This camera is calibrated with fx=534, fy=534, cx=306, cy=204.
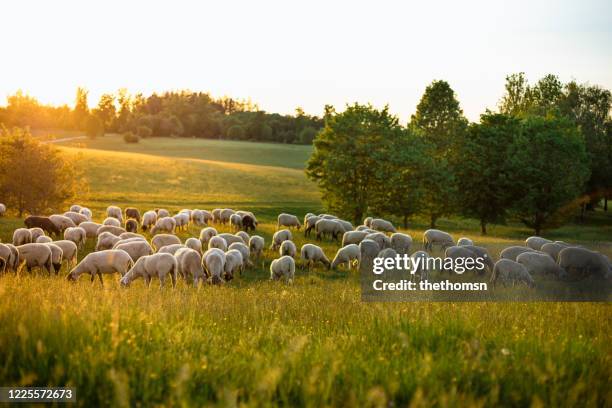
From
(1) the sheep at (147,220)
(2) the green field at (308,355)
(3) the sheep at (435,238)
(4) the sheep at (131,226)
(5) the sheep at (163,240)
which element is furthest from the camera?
(1) the sheep at (147,220)

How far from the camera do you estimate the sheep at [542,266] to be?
1603cm

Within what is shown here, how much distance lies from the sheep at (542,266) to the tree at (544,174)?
37.6 meters

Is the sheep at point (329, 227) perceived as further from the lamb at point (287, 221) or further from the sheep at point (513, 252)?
the sheep at point (513, 252)

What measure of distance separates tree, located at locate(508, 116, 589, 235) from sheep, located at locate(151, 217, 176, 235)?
3439cm

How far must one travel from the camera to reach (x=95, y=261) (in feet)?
55.0

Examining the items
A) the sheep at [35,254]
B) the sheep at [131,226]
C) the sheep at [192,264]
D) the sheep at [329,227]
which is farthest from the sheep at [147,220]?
the sheep at [192,264]

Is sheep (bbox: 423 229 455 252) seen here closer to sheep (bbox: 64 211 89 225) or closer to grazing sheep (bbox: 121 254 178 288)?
grazing sheep (bbox: 121 254 178 288)

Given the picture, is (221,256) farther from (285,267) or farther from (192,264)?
(285,267)

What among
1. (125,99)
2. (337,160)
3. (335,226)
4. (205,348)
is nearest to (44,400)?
(205,348)

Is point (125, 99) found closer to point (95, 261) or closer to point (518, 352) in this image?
point (95, 261)

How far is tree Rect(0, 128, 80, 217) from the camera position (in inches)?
1512

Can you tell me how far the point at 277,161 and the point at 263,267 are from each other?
90854 mm

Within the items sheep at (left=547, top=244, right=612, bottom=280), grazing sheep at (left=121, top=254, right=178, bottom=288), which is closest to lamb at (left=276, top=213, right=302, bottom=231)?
grazing sheep at (left=121, top=254, right=178, bottom=288)

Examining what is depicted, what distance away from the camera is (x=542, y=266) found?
16.0 meters
